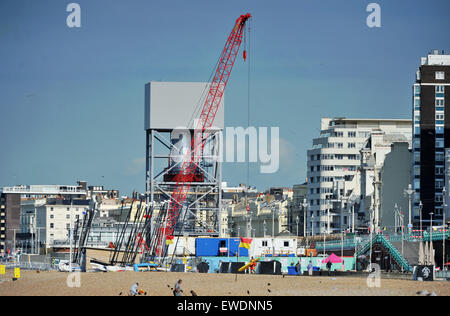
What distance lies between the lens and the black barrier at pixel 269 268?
9775 cm

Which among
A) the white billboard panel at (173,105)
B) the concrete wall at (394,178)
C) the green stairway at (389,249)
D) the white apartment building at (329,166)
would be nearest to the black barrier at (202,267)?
the green stairway at (389,249)

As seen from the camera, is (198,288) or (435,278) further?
(435,278)

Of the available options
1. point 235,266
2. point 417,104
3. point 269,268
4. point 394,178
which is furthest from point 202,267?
point 394,178

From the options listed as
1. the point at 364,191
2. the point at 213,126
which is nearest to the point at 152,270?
the point at 213,126

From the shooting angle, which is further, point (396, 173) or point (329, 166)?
point (329, 166)

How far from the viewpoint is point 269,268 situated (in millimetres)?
98125

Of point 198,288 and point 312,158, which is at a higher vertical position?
point 312,158

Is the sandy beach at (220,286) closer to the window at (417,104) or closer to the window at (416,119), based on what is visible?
the window at (416,119)

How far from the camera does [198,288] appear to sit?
7444 cm

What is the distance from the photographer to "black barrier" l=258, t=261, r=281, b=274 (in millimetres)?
97750

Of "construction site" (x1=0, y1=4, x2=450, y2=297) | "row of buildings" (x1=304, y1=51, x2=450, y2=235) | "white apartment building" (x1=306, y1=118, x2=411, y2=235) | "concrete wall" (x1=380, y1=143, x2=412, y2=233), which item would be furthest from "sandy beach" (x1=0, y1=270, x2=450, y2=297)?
"white apartment building" (x1=306, y1=118, x2=411, y2=235)

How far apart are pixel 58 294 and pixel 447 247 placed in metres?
50.4

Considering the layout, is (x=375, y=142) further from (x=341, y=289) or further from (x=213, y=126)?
(x=341, y=289)

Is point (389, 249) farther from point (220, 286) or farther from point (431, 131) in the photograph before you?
point (431, 131)
